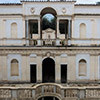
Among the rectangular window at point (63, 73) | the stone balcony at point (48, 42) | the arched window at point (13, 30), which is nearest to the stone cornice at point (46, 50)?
the stone balcony at point (48, 42)

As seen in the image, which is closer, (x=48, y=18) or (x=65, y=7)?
(x=65, y=7)

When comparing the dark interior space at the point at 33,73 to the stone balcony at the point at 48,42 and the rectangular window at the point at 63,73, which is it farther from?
the rectangular window at the point at 63,73

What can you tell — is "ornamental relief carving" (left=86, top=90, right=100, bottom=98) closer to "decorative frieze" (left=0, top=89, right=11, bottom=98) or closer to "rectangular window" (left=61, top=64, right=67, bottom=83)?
"decorative frieze" (left=0, top=89, right=11, bottom=98)

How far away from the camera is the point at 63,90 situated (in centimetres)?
1584

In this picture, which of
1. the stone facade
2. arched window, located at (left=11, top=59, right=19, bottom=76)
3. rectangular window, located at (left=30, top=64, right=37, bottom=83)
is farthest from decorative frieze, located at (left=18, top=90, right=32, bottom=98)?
arched window, located at (left=11, top=59, right=19, bottom=76)

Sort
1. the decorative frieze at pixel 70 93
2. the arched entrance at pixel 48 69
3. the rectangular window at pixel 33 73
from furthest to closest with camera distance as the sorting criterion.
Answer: the arched entrance at pixel 48 69 → the rectangular window at pixel 33 73 → the decorative frieze at pixel 70 93

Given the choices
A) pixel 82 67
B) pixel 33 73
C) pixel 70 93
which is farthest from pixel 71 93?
pixel 33 73

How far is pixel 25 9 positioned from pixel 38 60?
20.4 feet

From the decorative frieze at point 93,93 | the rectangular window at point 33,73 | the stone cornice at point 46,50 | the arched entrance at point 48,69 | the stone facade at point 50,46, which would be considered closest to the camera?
the decorative frieze at point 93,93

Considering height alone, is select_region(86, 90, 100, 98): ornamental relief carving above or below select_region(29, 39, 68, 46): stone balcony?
below

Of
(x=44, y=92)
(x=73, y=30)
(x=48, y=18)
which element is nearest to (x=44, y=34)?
(x=73, y=30)

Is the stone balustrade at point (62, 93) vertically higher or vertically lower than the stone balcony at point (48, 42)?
lower

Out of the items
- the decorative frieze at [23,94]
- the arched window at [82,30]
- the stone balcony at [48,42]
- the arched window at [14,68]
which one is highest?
the arched window at [82,30]

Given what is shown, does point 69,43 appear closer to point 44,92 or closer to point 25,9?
point 25,9
